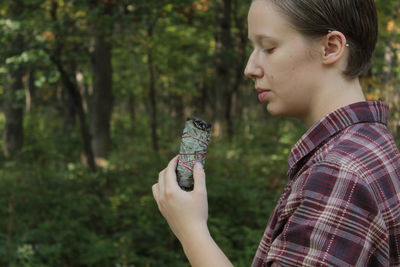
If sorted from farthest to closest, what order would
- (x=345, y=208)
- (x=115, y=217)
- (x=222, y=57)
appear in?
(x=222, y=57) < (x=115, y=217) < (x=345, y=208)

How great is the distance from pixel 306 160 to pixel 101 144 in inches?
389

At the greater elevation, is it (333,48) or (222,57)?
(333,48)

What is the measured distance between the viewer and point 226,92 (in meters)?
13.3

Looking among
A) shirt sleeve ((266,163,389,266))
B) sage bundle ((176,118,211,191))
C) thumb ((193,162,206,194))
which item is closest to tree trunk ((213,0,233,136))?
sage bundle ((176,118,211,191))

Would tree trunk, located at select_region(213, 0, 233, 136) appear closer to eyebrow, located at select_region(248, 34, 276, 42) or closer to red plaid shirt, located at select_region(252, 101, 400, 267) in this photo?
eyebrow, located at select_region(248, 34, 276, 42)

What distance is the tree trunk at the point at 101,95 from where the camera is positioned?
10000 millimetres

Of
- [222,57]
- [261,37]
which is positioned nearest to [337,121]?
[261,37]

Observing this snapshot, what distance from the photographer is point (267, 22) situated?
124 centimetres

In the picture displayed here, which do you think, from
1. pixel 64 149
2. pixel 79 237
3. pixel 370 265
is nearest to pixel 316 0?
pixel 370 265

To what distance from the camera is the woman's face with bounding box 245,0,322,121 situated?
122cm

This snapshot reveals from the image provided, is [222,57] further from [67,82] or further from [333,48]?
[333,48]

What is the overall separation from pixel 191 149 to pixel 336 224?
0.53 m

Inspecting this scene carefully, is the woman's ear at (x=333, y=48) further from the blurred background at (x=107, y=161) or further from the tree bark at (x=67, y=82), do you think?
the tree bark at (x=67, y=82)

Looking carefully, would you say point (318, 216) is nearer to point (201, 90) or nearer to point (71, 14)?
point (71, 14)
